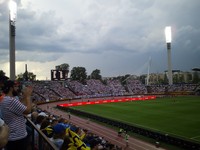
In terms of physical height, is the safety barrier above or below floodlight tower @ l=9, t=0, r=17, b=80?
below

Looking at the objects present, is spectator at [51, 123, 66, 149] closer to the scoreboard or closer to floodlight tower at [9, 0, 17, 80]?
floodlight tower at [9, 0, 17, 80]

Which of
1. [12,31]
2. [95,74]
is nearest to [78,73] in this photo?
[95,74]

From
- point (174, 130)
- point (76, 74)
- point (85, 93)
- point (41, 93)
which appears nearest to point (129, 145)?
→ point (174, 130)

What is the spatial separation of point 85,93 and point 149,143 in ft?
240

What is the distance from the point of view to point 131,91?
368ft

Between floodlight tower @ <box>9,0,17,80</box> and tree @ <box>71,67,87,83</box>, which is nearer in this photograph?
floodlight tower @ <box>9,0,17,80</box>

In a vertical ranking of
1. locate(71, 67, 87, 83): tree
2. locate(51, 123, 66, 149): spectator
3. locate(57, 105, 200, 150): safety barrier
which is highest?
locate(71, 67, 87, 83): tree

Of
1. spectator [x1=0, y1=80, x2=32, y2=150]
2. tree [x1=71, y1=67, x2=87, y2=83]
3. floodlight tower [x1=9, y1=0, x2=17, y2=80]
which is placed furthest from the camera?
tree [x1=71, y1=67, x2=87, y2=83]

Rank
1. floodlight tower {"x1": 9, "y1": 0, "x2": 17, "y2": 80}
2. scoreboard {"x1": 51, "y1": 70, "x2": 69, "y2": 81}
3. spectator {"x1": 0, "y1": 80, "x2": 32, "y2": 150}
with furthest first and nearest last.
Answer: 1. scoreboard {"x1": 51, "y1": 70, "x2": 69, "y2": 81}
2. floodlight tower {"x1": 9, "y1": 0, "x2": 17, "y2": 80}
3. spectator {"x1": 0, "y1": 80, "x2": 32, "y2": 150}

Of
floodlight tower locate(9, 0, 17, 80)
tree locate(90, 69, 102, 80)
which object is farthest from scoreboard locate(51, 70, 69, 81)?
tree locate(90, 69, 102, 80)

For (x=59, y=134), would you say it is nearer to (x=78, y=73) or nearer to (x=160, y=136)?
(x=160, y=136)

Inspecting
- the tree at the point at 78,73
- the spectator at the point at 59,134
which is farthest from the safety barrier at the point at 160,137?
the tree at the point at 78,73

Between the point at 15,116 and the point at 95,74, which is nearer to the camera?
the point at 15,116

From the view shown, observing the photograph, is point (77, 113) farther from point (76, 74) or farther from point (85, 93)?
point (76, 74)
